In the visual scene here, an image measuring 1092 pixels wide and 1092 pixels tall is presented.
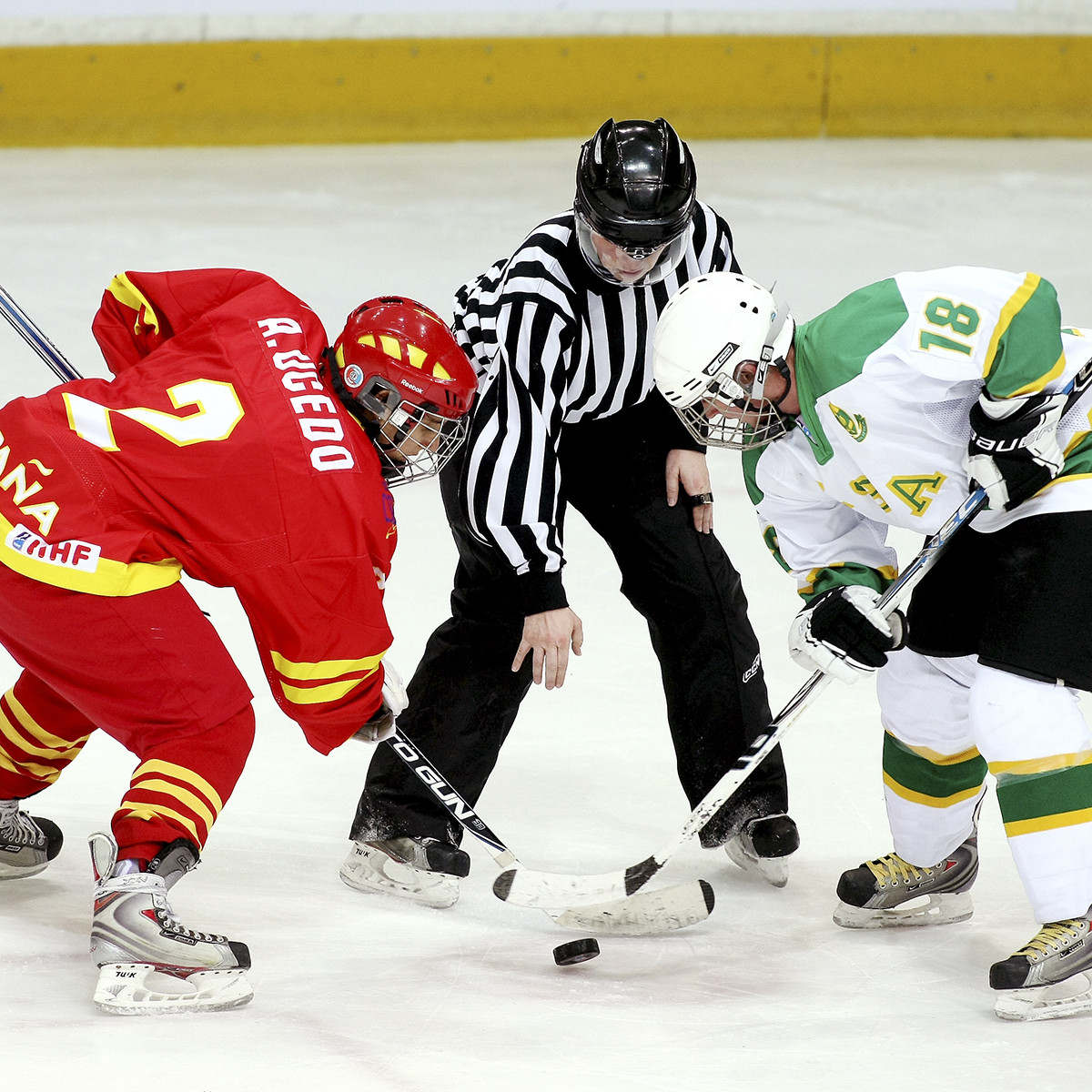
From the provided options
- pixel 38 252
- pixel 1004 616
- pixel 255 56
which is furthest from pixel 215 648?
pixel 255 56

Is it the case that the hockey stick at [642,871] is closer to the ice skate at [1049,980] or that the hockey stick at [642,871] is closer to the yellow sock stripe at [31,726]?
the ice skate at [1049,980]

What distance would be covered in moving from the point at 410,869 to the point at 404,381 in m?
0.83

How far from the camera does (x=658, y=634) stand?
2711 millimetres

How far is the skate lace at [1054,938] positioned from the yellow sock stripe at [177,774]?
1111mm

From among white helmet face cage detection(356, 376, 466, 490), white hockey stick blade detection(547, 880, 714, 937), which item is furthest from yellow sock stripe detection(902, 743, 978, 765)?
white helmet face cage detection(356, 376, 466, 490)

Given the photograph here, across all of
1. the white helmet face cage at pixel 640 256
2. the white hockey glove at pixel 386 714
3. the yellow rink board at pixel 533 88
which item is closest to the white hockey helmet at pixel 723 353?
the white helmet face cage at pixel 640 256

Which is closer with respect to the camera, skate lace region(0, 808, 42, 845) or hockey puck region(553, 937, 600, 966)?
hockey puck region(553, 937, 600, 966)

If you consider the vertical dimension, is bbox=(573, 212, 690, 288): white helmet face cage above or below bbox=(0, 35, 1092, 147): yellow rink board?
below

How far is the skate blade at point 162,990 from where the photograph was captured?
6.66 ft

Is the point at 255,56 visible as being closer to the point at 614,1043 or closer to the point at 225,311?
the point at 225,311

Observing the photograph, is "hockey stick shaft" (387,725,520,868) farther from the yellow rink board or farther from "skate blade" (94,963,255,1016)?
the yellow rink board

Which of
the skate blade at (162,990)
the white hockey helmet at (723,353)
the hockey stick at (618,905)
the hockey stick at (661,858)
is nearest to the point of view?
the skate blade at (162,990)

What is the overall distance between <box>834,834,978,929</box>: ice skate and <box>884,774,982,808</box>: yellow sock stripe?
0.09 meters

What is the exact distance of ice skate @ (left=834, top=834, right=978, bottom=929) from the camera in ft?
8.13
